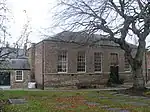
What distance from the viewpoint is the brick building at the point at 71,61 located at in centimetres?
2814

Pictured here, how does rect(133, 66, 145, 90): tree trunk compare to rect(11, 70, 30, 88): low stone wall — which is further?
rect(11, 70, 30, 88): low stone wall

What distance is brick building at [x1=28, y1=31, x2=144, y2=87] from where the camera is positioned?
92.3 ft

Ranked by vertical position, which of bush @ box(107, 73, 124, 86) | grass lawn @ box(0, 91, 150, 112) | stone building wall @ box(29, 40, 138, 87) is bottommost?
grass lawn @ box(0, 91, 150, 112)

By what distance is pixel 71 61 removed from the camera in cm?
2933

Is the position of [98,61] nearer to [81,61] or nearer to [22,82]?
[81,61]

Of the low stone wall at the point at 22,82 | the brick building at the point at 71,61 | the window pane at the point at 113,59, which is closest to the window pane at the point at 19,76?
the low stone wall at the point at 22,82

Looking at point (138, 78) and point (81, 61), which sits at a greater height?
point (81, 61)

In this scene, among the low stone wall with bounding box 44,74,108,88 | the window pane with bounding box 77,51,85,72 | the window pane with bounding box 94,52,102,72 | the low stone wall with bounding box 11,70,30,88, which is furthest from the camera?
the low stone wall with bounding box 11,70,30,88

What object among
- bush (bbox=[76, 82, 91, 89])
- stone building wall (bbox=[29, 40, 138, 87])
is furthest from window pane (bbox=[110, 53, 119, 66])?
bush (bbox=[76, 82, 91, 89])

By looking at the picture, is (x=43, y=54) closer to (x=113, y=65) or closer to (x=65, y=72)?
(x=65, y=72)

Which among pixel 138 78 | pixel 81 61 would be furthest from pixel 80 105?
pixel 81 61

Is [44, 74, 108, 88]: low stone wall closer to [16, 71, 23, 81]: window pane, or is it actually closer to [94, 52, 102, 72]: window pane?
[94, 52, 102, 72]: window pane

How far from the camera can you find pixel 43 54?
2830 cm

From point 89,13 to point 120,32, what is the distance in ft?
9.36
